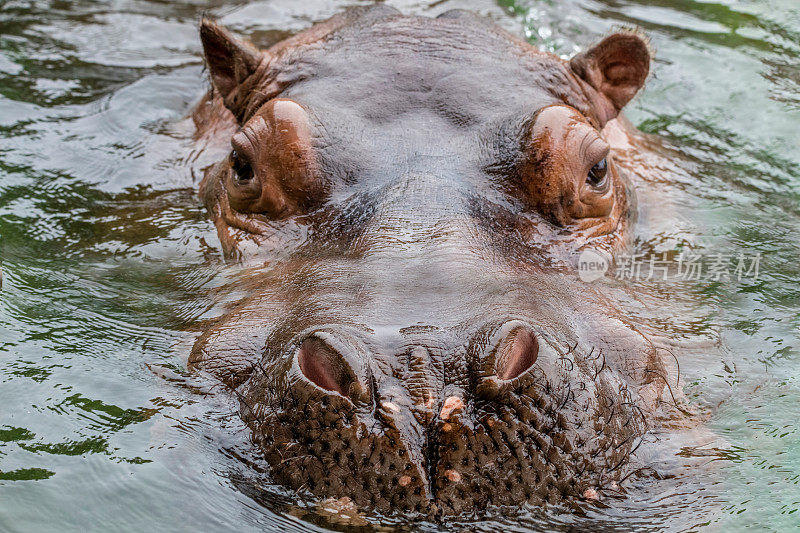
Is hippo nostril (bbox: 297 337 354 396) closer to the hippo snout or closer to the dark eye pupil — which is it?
the hippo snout

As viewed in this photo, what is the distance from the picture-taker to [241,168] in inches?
220

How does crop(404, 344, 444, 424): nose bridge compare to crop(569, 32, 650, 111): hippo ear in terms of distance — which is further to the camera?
crop(569, 32, 650, 111): hippo ear

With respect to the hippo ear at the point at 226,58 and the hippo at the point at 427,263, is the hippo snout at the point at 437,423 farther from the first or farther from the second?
the hippo ear at the point at 226,58

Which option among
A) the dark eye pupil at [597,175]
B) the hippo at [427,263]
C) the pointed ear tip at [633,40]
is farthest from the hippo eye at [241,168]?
the pointed ear tip at [633,40]

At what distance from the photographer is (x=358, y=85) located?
18.5ft

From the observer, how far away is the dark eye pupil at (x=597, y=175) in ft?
17.7

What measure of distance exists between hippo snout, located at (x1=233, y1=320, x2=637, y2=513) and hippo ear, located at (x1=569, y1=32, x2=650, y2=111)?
2.91m

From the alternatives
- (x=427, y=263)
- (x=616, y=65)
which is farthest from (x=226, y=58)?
(x=427, y=263)

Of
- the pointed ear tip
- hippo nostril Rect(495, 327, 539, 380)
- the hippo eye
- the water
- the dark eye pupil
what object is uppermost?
the pointed ear tip

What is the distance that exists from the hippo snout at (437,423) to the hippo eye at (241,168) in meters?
2.00

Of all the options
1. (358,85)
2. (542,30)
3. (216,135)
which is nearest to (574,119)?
(358,85)

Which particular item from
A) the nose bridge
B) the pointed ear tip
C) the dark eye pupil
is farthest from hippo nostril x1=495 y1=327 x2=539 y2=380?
the pointed ear tip

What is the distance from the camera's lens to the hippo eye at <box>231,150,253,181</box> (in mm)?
5512

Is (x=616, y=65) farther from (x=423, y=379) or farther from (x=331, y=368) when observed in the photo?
(x=331, y=368)
